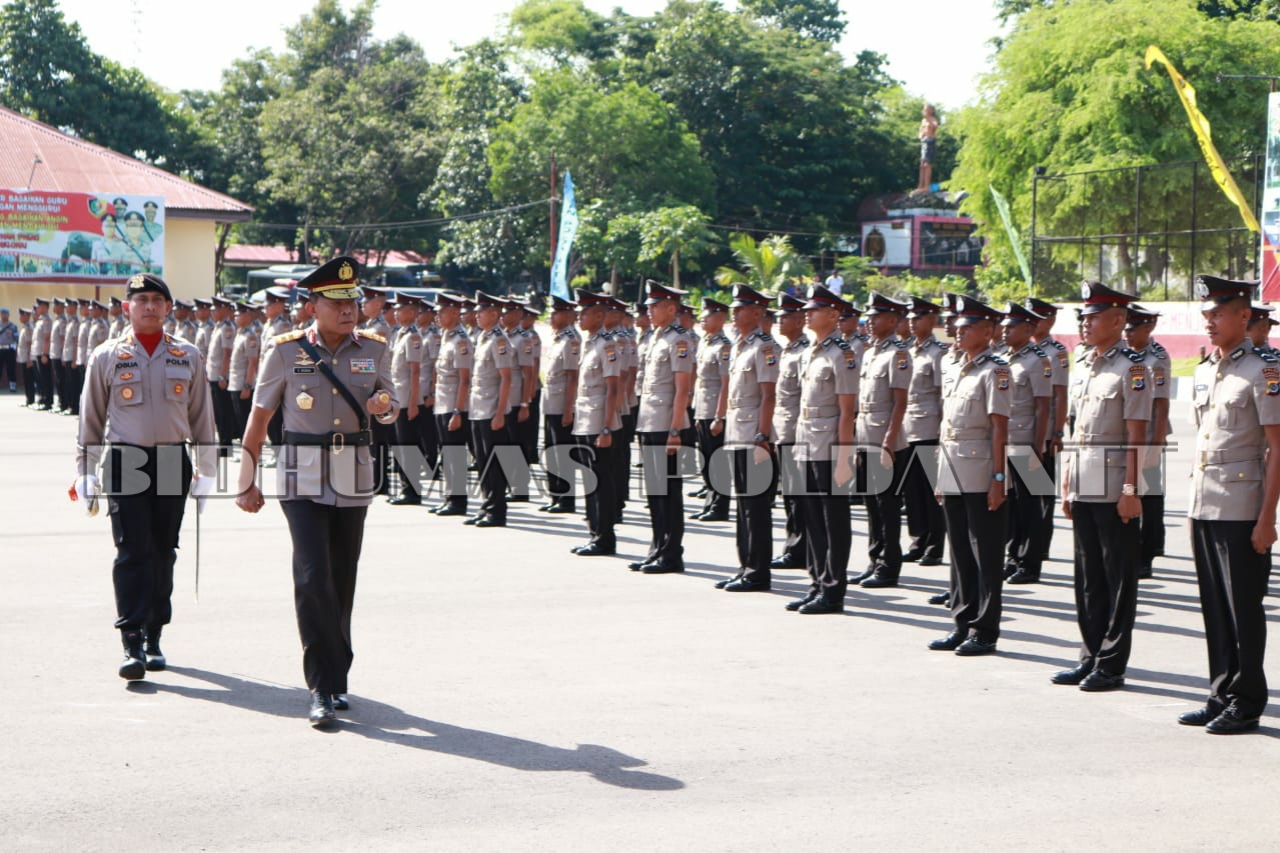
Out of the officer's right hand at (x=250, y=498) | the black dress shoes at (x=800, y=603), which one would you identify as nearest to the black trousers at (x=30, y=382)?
the black dress shoes at (x=800, y=603)

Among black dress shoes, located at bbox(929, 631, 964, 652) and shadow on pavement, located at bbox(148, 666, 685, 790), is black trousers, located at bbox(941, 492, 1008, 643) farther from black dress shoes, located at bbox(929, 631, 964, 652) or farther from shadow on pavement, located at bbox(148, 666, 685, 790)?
shadow on pavement, located at bbox(148, 666, 685, 790)

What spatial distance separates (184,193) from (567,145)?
59.2 feet

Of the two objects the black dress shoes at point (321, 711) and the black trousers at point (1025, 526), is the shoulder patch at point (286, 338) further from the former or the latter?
the black trousers at point (1025, 526)

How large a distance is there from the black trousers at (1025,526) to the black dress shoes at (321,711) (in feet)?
17.7

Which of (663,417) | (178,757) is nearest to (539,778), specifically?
(178,757)

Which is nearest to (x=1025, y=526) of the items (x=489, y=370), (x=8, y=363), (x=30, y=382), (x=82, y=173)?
(x=489, y=370)

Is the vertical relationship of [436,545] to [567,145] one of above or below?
below

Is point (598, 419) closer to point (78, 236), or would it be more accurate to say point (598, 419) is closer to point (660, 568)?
point (660, 568)

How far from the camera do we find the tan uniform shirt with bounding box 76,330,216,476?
23.2 ft

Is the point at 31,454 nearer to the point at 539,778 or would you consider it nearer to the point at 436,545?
the point at 436,545

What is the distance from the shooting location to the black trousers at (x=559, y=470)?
1349 centimetres

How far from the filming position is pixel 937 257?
211ft

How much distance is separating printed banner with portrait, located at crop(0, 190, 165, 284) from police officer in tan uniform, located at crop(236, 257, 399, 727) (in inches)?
1096

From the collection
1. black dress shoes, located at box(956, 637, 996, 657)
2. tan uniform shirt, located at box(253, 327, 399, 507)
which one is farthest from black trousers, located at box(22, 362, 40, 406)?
black dress shoes, located at box(956, 637, 996, 657)
